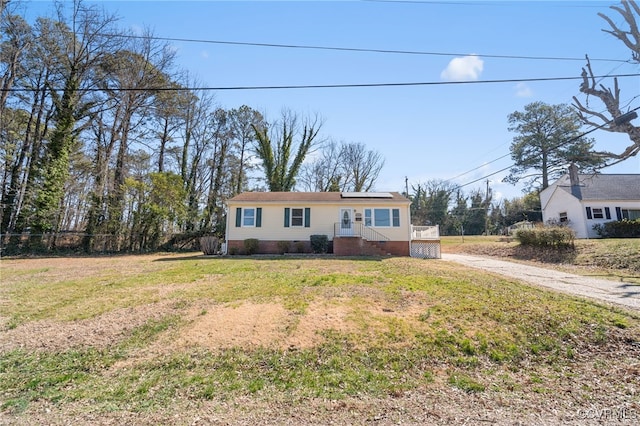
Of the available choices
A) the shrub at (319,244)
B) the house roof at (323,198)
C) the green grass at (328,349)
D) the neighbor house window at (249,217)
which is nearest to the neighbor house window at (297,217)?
the house roof at (323,198)

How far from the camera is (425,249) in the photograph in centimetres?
1711

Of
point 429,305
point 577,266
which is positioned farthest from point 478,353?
point 577,266

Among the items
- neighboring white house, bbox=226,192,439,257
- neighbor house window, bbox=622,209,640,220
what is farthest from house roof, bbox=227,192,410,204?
neighbor house window, bbox=622,209,640,220

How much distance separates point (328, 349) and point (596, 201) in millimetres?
26850

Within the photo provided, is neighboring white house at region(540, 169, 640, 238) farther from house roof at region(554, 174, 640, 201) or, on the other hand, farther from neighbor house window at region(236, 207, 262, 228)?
neighbor house window at region(236, 207, 262, 228)

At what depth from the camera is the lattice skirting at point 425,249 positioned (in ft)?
55.2

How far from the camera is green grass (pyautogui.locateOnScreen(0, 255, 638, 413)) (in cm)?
353

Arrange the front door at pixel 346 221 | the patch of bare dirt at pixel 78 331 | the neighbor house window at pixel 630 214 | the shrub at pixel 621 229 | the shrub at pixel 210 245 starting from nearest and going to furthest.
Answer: the patch of bare dirt at pixel 78 331 → the front door at pixel 346 221 → the shrub at pixel 210 245 → the shrub at pixel 621 229 → the neighbor house window at pixel 630 214

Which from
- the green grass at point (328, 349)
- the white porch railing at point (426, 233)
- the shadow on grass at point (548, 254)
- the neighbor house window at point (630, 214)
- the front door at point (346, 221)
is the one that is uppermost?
the neighbor house window at point (630, 214)

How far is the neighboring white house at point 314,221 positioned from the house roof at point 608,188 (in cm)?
1449

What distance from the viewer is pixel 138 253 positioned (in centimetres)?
1998

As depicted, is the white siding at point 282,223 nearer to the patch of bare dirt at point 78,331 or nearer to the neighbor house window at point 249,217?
the neighbor house window at point 249,217

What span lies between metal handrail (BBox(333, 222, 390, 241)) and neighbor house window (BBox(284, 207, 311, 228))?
1780 millimetres

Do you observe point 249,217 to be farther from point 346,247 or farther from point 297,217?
point 346,247
